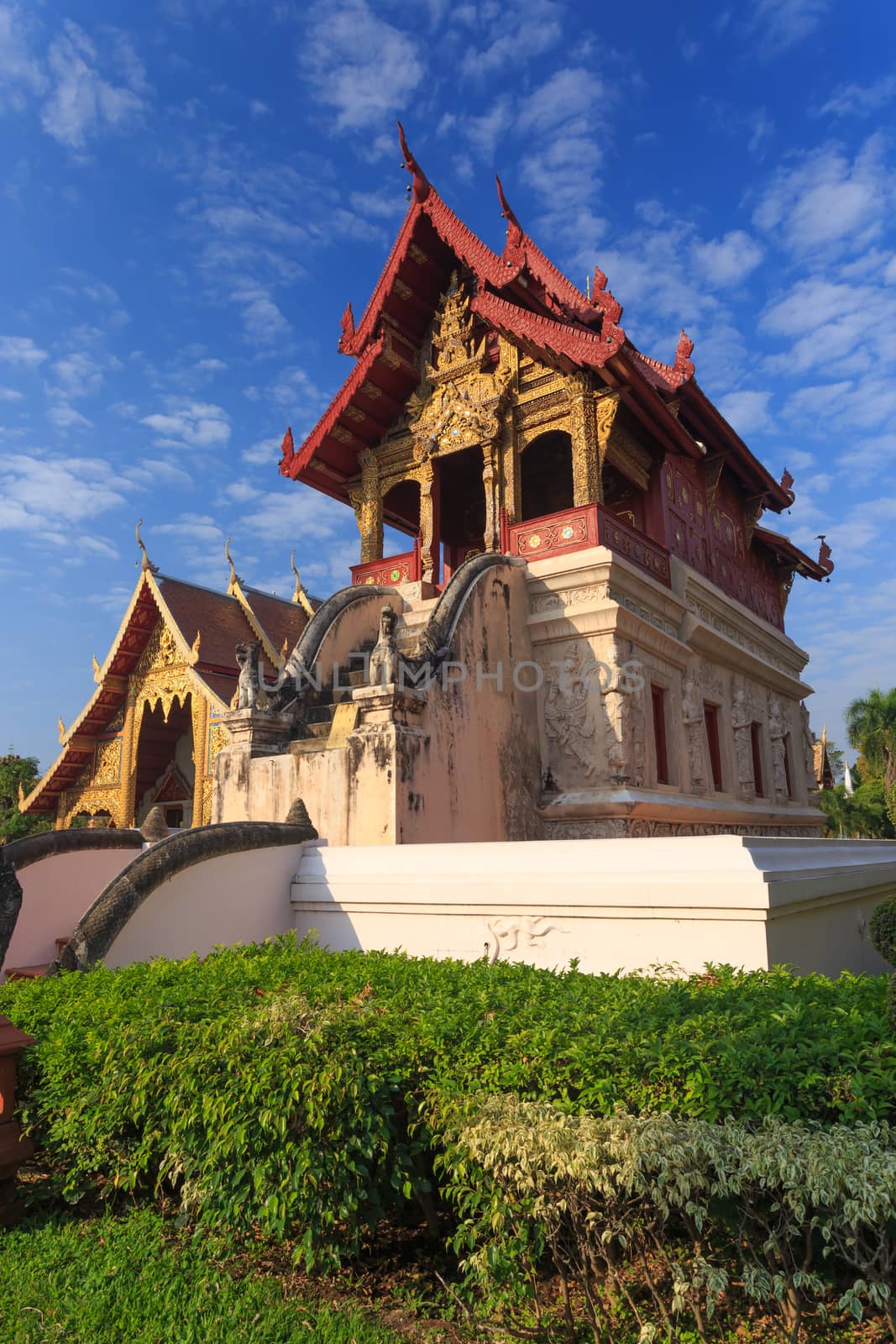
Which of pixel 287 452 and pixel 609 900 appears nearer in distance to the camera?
pixel 609 900

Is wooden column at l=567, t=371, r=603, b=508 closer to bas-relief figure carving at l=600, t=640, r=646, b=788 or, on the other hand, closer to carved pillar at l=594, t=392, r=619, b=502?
carved pillar at l=594, t=392, r=619, b=502

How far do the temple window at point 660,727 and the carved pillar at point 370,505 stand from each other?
4306 millimetres

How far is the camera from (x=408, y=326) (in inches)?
481

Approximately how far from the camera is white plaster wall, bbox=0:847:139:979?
6.28 metres

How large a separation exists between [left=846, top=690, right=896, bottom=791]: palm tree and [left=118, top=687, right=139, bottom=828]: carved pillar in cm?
3069

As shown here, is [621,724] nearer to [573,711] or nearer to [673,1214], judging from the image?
[573,711]

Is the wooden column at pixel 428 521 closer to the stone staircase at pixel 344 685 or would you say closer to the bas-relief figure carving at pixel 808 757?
the stone staircase at pixel 344 685

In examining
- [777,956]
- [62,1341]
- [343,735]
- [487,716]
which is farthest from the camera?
[487,716]

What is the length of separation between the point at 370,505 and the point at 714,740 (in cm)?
632

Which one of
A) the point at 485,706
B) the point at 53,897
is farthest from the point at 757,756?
the point at 53,897

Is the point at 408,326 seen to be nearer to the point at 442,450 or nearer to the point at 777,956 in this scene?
the point at 442,450

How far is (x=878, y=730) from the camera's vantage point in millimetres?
35938

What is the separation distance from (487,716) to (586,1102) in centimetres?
623

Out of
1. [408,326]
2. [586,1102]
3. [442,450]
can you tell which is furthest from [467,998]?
[408,326]
